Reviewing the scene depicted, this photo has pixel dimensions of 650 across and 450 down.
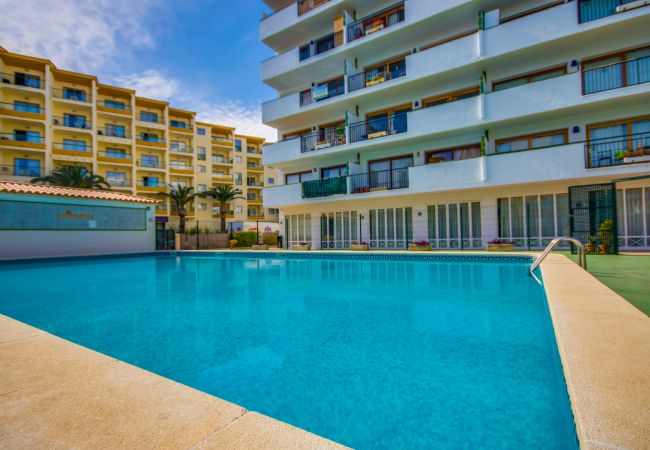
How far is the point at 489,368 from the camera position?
3482mm

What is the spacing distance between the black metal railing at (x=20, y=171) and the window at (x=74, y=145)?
3603mm

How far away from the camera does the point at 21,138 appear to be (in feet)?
106

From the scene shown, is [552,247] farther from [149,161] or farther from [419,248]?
[149,161]

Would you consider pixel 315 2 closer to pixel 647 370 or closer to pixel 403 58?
pixel 403 58

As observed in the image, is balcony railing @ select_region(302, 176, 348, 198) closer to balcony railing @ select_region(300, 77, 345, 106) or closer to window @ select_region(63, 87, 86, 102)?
balcony railing @ select_region(300, 77, 345, 106)

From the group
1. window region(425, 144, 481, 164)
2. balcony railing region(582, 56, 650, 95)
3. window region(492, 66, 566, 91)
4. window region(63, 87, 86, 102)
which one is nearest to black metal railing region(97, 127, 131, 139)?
window region(63, 87, 86, 102)

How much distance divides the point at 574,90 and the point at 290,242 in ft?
55.1

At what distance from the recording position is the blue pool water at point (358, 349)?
2627 millimetres

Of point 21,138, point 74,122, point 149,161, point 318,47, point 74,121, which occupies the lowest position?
point 149,161

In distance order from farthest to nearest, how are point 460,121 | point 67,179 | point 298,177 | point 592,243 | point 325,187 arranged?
point 67,179, point 298,177, point 325,187, point 460,121, point 592,243

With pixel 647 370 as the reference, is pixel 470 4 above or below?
above

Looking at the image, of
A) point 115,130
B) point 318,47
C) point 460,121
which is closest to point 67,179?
point 115,130

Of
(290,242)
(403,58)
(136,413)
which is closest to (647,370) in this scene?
(136,413)

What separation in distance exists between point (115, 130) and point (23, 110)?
8.05m
